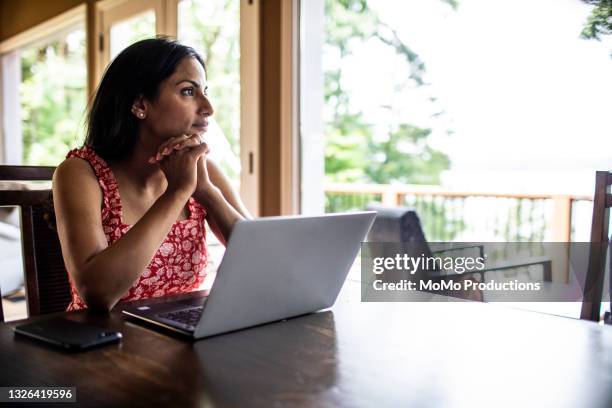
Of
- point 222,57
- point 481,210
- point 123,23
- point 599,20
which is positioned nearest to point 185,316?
point 599,20

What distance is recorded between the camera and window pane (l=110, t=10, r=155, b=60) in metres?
3.85

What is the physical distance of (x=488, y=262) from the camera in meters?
2.76

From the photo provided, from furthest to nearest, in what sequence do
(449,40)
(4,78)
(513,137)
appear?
(4,78) < (449,40) < (513,137)

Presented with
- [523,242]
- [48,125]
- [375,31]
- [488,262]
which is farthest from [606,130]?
[48,125]

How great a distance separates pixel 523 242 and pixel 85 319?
398cm

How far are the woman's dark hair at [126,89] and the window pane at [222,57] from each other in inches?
58.3

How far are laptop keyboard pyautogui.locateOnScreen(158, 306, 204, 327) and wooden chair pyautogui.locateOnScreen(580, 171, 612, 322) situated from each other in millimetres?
969

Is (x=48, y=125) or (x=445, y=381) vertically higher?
(x=48, y=125)

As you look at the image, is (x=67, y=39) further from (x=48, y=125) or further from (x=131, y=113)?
(x=131, y=113)

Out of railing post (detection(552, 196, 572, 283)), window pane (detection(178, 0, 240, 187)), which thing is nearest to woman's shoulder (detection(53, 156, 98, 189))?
window pane (detection(178, 0, 240, 187))

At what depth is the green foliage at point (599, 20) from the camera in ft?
6.62

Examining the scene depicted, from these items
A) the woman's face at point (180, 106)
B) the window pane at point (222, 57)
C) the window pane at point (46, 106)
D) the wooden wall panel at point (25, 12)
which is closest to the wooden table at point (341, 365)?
the woman's face at point (180, 106)

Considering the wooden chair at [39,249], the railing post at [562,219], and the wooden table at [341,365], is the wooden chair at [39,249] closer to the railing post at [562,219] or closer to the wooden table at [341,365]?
the wooden table at [341,365]

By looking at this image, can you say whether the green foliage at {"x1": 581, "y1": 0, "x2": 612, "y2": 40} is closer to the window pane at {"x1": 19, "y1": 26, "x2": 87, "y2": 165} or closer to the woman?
the woman
